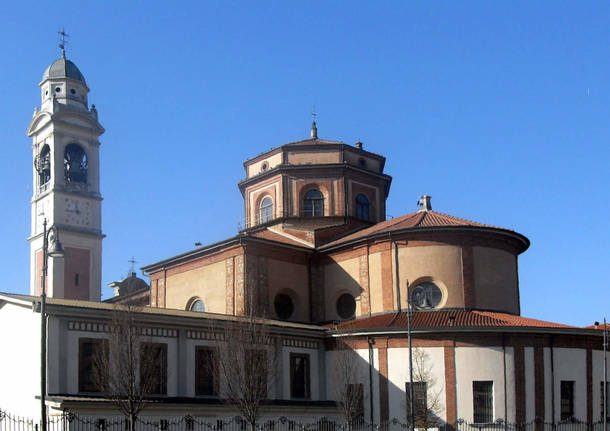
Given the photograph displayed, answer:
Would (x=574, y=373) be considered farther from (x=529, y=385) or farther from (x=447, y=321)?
(x=447, y=321)

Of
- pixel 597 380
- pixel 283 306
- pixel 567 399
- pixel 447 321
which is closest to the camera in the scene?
pixel 447 321

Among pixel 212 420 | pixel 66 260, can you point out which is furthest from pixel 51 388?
pixel 66 260

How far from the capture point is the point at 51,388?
2761cm

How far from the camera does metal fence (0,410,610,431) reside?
26.4 meters

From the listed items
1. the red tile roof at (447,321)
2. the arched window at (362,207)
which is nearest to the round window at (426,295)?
the red tile roof at (447,321)

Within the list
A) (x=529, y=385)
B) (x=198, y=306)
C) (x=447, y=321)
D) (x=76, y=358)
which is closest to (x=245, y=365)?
(x=76, y=358)

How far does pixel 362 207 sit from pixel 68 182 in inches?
905

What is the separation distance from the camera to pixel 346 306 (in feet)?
135

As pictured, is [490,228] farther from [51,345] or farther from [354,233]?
[51,345]

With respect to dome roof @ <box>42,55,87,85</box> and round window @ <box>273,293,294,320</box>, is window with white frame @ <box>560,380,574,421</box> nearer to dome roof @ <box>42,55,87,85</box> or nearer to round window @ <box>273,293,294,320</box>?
round window @ <box>273,293,294,320</box>

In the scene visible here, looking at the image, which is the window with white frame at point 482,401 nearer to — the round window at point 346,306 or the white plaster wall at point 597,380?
the white plaster wall at point 597,380

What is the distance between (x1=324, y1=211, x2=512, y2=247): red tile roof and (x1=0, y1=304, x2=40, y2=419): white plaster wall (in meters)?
17.2

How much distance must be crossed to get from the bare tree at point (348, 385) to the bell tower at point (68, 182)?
24905 millimetres

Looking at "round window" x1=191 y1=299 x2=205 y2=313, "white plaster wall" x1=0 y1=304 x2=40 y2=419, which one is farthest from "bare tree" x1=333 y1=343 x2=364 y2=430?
"white plaster wall" x1=0 y1=304 x2=40 y2=419
